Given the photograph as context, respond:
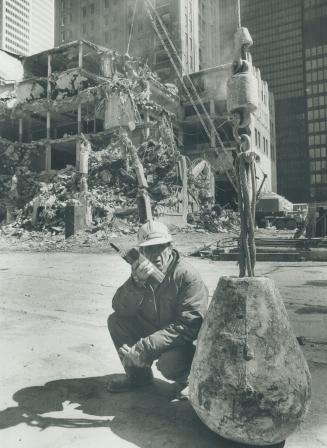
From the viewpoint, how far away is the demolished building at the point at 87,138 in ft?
73.7

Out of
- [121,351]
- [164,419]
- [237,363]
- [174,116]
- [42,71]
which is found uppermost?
[42,71]

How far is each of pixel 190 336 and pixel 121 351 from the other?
50cm

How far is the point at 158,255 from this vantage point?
2635 millimetres

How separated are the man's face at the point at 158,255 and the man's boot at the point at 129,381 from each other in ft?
2.45

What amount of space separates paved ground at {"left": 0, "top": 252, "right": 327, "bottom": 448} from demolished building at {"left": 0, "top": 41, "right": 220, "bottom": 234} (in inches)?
581

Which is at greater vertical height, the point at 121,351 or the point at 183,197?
the point at 183,197

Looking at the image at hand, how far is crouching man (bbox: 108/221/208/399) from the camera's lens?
2432 millimetres

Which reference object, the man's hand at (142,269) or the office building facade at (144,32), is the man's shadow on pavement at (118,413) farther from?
the office building facade at (144,32)

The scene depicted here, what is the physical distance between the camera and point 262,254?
11.1m

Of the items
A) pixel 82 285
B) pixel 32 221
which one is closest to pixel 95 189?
pixel 32 221

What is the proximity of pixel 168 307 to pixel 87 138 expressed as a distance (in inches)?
1142

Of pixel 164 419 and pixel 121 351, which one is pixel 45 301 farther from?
pixel 164 419

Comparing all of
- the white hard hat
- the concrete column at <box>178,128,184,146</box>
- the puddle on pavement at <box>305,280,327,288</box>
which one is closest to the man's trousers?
the white hard hat

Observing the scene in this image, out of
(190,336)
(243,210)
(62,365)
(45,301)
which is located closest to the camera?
(243,210)
